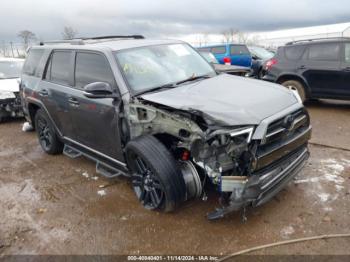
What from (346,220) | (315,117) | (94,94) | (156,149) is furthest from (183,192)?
(315,117)

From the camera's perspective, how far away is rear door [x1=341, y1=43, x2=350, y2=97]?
6992 mm

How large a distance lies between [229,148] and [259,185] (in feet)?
1.43

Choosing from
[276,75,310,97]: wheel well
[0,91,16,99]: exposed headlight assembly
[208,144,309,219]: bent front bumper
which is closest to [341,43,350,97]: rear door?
[276,75,310,97]: wheel well

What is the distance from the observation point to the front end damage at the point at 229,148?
8.89 feet

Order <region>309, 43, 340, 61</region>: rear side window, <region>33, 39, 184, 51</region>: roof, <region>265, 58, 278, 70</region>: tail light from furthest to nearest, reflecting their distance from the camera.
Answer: <region>265, 58, 278, 70</region>: tail light
<region>309, 43, 340, 61</region>: rear side window
<region>33, 39, 184, 51</region>: roof

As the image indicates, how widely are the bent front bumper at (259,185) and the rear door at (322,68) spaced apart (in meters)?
4.82

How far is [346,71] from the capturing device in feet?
22.9

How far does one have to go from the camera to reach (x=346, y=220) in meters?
3.11

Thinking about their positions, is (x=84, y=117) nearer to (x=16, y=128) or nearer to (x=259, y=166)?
(x=259, y=166)

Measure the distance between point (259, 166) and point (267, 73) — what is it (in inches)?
250

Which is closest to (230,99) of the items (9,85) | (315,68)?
(315,68)

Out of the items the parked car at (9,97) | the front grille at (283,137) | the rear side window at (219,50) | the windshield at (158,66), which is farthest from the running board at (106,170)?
the rear side window at (219,50)

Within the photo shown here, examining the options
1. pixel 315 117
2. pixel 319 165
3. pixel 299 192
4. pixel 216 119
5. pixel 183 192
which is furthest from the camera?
pixel 315 117

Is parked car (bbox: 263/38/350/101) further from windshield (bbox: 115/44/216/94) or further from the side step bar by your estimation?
the side step bar
